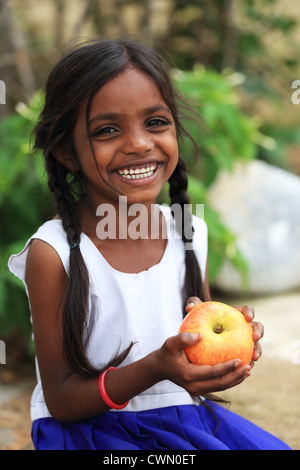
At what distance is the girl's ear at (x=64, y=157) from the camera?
1.95 m

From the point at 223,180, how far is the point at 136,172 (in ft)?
8.81

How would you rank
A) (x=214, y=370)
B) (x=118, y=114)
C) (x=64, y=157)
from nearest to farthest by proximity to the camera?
1. (x=214, y=370)
2. (x=118, y=114)
3. (x=64, y=157)

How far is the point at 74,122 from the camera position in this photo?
1870mm

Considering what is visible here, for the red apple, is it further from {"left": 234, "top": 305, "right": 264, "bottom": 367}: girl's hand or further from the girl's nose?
the girl's nose

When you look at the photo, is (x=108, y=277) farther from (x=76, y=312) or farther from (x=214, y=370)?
(x=214, y=370)

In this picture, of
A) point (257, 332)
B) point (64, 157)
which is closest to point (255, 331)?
point (257, 332)

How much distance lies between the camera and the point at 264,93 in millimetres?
5879

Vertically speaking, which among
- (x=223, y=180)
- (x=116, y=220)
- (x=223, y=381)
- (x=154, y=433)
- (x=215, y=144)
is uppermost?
(x=223, y=180)

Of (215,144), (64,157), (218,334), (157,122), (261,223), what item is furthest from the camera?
(261,223)

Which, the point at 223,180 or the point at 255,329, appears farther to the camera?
the point at 223,180

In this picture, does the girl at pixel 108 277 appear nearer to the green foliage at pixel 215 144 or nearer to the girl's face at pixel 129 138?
the girl's face at pixel 129 138

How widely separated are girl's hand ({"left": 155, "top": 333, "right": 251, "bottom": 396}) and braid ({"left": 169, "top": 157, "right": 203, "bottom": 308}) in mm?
515
